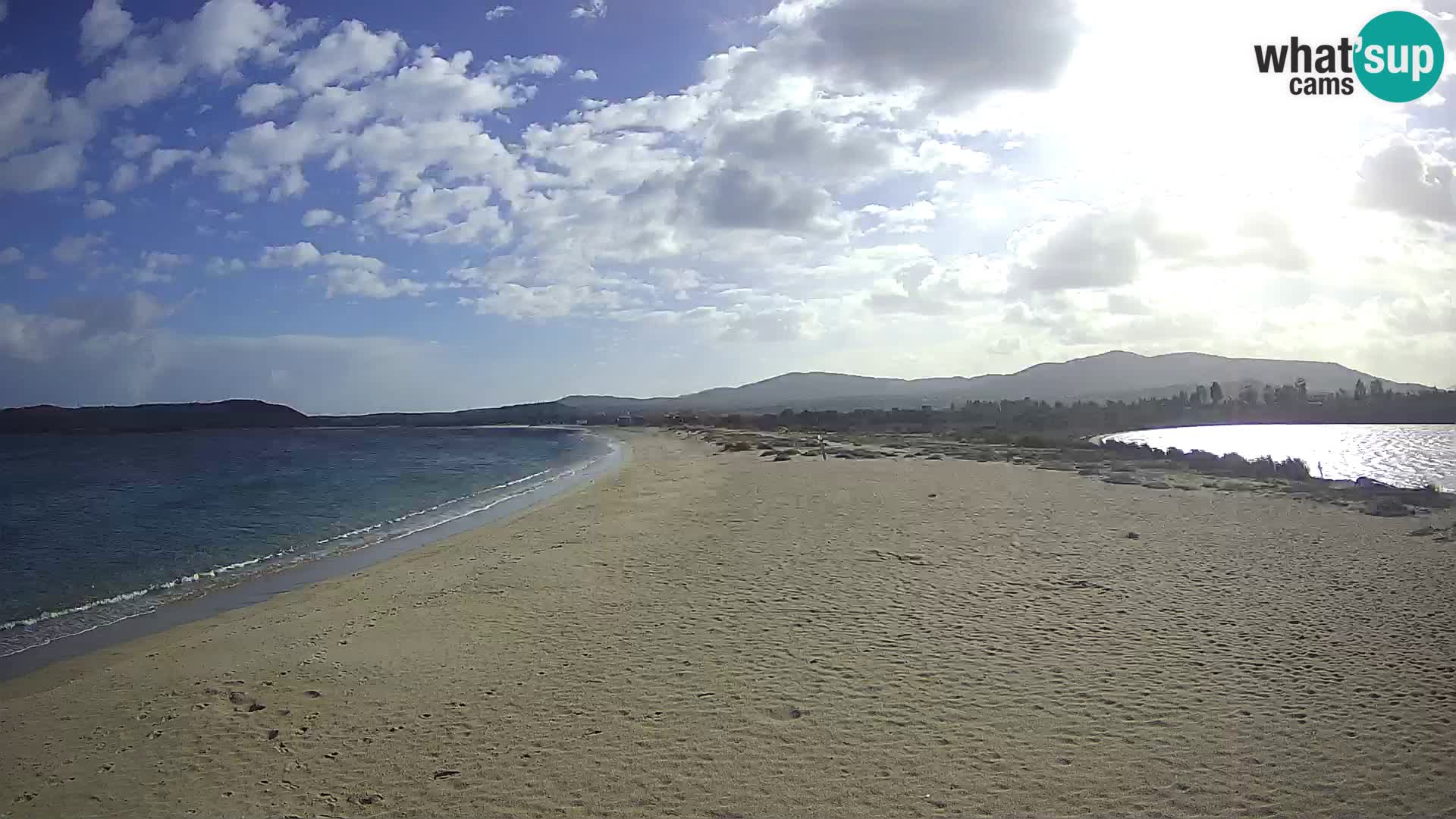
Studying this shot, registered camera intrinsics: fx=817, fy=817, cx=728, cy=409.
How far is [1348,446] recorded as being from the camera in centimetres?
4741

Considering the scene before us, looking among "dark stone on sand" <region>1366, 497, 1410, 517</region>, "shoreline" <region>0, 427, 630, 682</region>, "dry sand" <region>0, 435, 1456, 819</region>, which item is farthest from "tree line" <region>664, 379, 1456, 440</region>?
"dry sand" <region>0, 435, 1456, 819</region>

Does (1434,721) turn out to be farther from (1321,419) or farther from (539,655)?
(1321,419)

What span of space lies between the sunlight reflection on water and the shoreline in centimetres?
2798

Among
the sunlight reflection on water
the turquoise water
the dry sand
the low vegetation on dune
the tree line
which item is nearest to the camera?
the dry sand

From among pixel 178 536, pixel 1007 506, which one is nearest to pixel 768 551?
pixel 1007 506

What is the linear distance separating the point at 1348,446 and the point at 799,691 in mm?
53612

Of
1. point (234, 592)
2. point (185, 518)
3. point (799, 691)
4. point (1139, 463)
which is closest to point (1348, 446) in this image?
point (1139, 463)

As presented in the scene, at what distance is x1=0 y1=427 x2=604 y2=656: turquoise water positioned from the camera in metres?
13.5

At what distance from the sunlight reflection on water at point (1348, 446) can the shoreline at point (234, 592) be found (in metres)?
28.0

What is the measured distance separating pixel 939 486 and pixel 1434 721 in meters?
15.5

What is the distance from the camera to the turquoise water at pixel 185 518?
44.2 ft

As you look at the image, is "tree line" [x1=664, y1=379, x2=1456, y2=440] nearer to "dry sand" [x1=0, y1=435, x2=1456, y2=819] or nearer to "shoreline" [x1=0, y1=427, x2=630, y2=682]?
"shoreline" [x1=0, y1=427, x2=630, y2=682]

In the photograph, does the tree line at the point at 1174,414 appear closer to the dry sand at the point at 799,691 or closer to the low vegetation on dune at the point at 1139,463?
the low vegetation on dune at the point at 1139,463

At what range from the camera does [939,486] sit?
2166 cm
